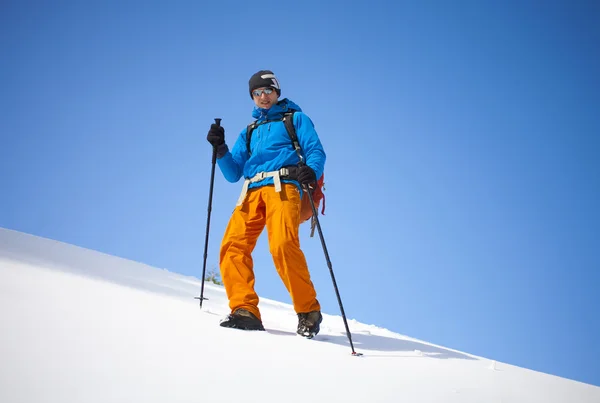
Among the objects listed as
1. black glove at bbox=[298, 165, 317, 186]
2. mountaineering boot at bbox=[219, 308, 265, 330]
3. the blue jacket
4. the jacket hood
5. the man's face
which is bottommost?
mountaineering boot at bbox=[219, 308, 265, 330]

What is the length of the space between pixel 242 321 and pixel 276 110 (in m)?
2.17

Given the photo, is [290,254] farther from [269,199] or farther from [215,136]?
[215,136]

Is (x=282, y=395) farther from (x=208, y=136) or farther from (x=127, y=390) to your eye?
(x=208, y=136)

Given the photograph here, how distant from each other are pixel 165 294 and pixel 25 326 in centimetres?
293

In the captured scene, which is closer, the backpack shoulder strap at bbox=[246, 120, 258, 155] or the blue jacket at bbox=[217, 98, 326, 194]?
the blue jacket at bbox=[217, 98, 326, 194]

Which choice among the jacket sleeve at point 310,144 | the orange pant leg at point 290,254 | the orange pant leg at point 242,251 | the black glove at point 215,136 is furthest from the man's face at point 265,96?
the orange pant leg at point 290,254

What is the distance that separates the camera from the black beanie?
4934 millimetres

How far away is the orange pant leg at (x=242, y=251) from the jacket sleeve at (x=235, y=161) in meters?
0.46

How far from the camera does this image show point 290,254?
4.29 m

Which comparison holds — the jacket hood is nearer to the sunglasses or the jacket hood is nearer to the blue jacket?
the blue jacket

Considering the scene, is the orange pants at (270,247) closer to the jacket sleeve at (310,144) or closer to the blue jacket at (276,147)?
the blue jacket at (276,147)

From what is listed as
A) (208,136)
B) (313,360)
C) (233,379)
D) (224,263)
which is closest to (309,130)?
Answer: (208,136)

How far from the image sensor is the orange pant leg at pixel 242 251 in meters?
4.34

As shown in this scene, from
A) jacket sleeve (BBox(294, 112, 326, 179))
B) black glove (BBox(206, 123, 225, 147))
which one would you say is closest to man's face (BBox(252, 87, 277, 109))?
jacket sleeve (BBox(294, 112, 326, 179))
